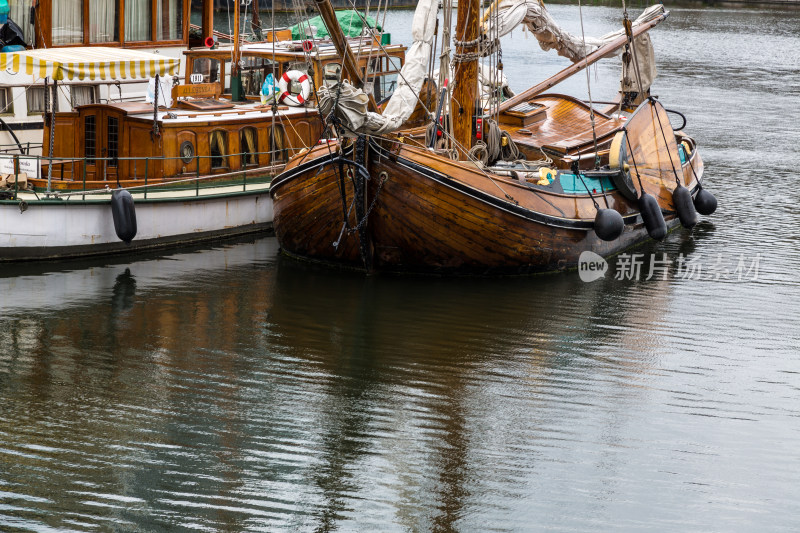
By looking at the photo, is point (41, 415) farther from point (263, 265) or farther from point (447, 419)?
point (263, 265)

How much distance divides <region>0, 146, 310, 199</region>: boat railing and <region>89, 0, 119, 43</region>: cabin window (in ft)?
10.2

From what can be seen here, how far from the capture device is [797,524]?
10.4 m

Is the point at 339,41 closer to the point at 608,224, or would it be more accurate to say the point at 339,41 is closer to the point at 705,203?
the point at 608,224

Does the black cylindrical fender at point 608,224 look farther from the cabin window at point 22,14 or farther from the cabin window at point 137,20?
the cabin window at point 22,14

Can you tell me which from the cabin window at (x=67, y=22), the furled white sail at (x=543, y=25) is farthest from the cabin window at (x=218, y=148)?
the furled white sail at (x=543, y=25)

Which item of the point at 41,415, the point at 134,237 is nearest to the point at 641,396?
the point at 41,415

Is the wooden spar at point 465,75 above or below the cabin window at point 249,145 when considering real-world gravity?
above

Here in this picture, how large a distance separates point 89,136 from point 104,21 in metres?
3.15

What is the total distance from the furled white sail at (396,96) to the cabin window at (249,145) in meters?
4.65

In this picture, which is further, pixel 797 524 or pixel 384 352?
pixel 384 352

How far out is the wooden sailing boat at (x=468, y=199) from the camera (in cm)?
1720

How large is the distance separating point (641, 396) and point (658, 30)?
6072cm

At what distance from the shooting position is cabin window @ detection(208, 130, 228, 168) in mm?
20625

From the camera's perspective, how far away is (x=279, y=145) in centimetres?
2189
